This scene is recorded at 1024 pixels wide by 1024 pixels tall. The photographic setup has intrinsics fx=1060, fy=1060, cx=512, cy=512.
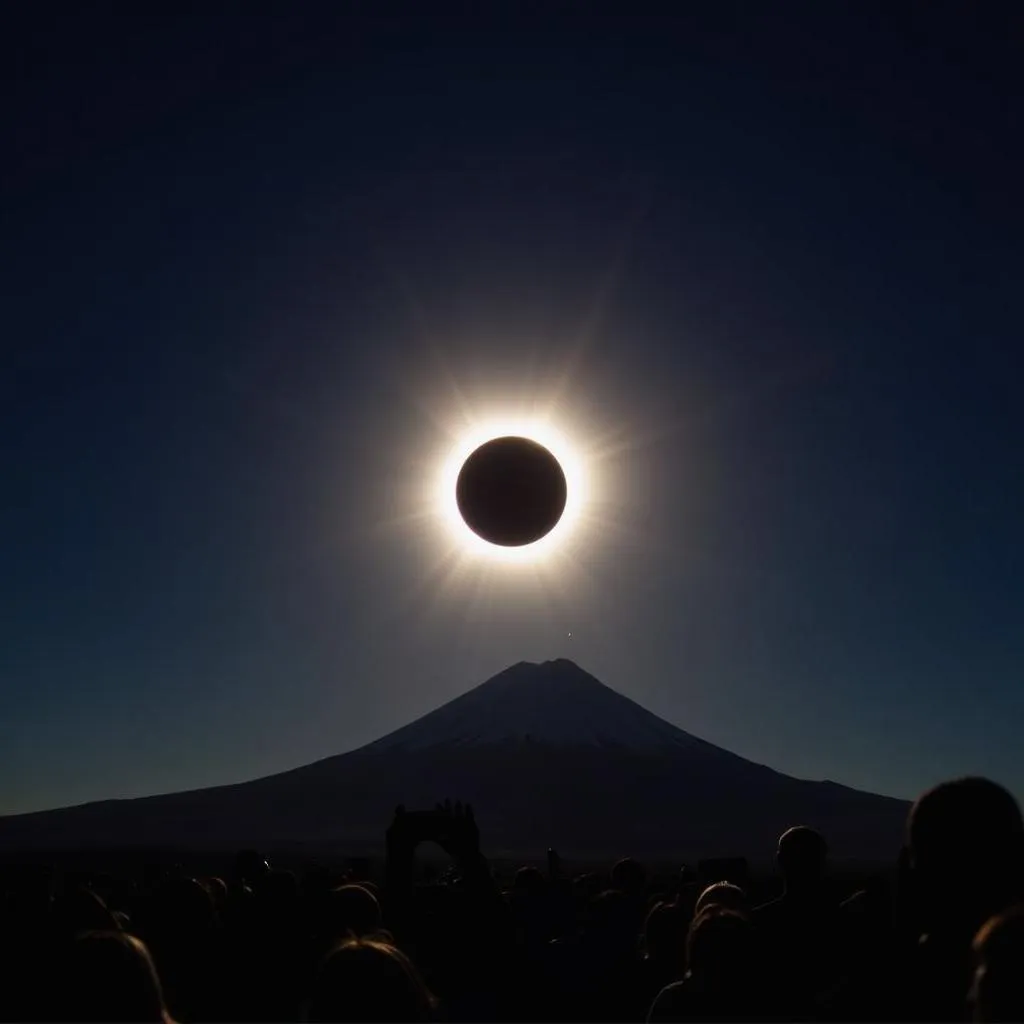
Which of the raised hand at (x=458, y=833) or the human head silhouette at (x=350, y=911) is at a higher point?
the raised hand at (x=458, y=833)

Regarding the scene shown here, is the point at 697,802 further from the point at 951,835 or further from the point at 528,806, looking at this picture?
the point at 951,835

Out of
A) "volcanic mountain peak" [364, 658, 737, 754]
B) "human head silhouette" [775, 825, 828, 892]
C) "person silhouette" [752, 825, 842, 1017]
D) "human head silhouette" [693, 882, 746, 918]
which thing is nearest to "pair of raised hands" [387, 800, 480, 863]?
"human head silhouette" [693, 882, 746, 918]

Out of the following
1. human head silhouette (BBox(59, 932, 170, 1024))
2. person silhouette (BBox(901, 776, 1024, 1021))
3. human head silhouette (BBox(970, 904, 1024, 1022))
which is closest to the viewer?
human head silhouette (BBox(970, 904, 1024, 1022))

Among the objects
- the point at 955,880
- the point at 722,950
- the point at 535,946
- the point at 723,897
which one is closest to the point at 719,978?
the point at 722,950

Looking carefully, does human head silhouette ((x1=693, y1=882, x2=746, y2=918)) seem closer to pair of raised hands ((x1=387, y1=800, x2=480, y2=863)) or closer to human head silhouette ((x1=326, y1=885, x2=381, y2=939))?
pair of raised hands ((x1=387, y1=800, x2=480, y2=863))

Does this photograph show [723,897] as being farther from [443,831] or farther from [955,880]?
[955,880]

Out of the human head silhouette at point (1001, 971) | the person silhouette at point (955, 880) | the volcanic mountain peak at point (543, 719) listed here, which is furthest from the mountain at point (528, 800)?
the human head silhouette at point (1001, 971)

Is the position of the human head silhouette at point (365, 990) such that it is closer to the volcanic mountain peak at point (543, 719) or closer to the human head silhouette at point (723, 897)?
the human head silhouette at point (723, 897)
